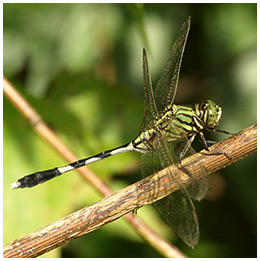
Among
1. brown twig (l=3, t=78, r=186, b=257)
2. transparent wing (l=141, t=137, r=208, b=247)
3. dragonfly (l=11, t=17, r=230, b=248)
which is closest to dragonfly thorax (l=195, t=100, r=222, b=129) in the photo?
dragonfly (l=11, t=17, r=230, b=248)

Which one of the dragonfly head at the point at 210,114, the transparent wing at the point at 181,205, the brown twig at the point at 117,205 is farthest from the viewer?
the dragonfly head at the point at 210,114

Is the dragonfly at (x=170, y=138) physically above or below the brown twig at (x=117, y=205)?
above

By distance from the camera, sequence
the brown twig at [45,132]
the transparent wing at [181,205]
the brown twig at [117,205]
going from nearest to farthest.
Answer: the brown twig at [117,205] → the transparent wing at [181,205] → the brown twig at [45,132]

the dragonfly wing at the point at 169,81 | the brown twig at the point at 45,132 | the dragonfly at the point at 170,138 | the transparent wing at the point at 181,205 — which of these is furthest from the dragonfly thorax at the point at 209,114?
the brown twig at the point at 45,132

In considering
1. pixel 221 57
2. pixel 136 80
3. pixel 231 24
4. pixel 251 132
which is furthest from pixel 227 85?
pixel 251 132

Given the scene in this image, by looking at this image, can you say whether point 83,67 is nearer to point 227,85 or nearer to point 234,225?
point 227,85

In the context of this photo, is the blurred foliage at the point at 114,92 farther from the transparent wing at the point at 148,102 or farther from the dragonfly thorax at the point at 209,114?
the dragonfly thorax at the point at 209,114

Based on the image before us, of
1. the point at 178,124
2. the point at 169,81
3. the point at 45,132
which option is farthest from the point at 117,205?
the point at 169,81
